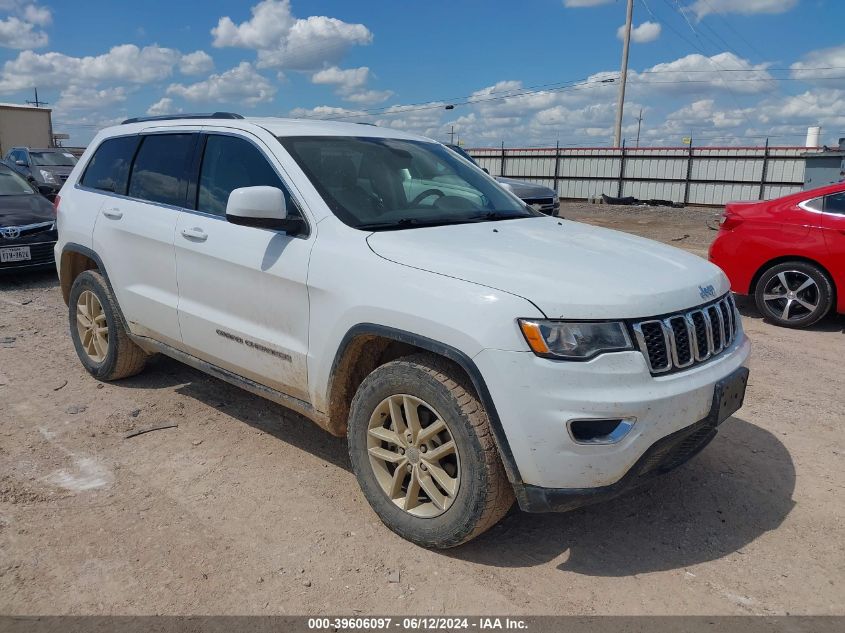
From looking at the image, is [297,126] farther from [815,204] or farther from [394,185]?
[815,204]

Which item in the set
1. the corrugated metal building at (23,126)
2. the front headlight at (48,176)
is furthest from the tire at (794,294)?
the corrugated metal building at (23,126)

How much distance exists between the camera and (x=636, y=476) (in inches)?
109

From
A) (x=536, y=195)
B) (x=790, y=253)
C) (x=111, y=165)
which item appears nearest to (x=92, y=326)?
(x=111, y=165)

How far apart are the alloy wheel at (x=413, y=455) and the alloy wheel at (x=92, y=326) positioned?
2782 millimetres

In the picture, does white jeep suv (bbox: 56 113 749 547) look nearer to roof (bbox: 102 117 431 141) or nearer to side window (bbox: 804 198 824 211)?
roof (bbox: 102 117 431 141)

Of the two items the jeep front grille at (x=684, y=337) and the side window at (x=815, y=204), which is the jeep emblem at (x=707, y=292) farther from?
the side window at (x=815, y=204)

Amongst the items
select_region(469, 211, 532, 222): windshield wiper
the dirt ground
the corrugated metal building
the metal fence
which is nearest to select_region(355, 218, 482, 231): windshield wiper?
select_region(469, 211, 532, 222): windshield wiper

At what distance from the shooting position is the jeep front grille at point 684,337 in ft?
9.02

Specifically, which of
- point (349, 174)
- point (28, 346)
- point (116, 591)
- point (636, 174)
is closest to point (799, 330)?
point (349, 174)

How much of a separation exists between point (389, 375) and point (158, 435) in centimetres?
205

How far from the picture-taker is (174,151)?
4375 mm

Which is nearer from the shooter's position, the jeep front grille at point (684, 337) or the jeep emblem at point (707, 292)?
the jeep front grille at point (684, 337)

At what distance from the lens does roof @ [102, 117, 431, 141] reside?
3926 millimetres

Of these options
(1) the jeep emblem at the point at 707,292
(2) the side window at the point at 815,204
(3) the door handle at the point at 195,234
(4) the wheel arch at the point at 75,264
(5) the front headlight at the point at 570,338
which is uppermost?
(2) the side window at the point at 815,204
